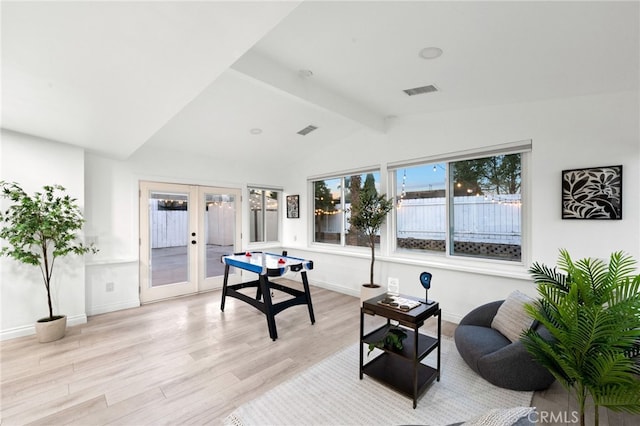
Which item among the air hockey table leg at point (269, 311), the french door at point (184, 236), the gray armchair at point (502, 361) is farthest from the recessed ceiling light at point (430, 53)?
the french door at point (184, 236)

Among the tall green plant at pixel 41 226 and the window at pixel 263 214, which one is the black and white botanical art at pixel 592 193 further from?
the tall green plant at pixel 41 226

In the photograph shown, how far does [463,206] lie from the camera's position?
13.1 ft

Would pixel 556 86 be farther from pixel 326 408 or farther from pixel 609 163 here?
pixel 326 408

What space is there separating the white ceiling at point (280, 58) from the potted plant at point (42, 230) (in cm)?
75

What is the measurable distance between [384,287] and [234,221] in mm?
3169

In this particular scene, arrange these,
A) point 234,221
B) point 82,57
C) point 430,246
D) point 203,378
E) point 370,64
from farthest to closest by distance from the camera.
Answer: point 234,221 < point 430,246 < point 370,64 < point 203,378 < point 82,57

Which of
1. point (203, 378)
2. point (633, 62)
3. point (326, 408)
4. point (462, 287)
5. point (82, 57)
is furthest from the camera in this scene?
point (462, 287)

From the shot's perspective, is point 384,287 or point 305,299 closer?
point 305,299

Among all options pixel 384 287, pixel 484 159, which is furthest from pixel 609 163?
pixel 384 287

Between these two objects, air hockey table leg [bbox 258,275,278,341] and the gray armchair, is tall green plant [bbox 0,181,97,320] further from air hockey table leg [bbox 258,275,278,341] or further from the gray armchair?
the gray armchair

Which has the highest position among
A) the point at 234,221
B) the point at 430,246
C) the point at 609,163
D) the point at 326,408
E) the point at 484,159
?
the point at 484,159

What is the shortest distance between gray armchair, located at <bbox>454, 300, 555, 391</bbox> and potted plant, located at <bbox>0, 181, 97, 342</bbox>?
4465mm

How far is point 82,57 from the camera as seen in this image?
5.33 ft

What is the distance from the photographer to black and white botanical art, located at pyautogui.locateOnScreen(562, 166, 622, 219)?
2.72 metres
